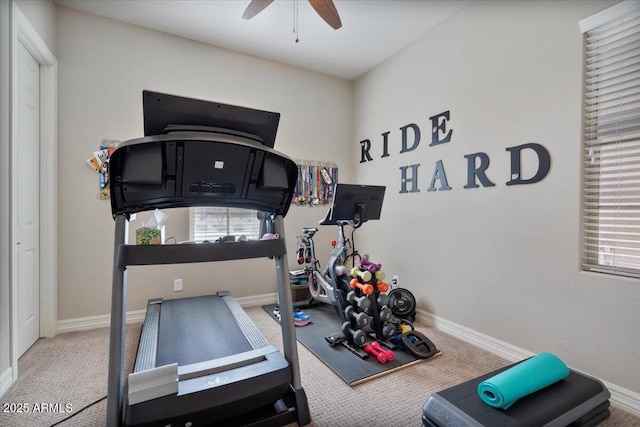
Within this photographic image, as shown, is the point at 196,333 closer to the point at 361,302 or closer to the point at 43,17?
the point at 361,302

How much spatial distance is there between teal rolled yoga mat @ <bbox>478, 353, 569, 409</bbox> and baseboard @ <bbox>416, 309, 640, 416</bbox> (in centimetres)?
47

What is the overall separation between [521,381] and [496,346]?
1.06 metres

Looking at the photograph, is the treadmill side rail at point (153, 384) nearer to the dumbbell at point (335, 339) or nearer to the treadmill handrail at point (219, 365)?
the treadmill handrail at point (219, 365)

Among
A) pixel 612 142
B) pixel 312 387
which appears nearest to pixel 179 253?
pixel 312 387

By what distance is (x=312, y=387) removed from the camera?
1986 millimetres

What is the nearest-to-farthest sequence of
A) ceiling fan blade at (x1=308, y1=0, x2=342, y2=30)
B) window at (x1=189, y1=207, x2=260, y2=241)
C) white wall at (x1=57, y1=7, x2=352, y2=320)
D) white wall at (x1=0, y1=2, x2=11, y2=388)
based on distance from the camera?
white wall at (x1=0, y1=2, x2=11, y2=388) < ceiling fan blade at (x1=308, y1=0, x2=342, y2=30) < white wall at (x1=57, y1=7, x2=352, y2=320) < window at (x1=189, y1=207, x2=260, y2=241)

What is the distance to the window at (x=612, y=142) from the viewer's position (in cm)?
184

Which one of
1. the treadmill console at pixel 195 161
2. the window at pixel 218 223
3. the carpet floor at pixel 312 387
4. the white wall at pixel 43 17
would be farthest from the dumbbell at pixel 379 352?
the white wall at pixel 43 17

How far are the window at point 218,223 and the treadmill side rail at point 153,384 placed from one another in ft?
6.57

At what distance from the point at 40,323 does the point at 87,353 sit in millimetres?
680

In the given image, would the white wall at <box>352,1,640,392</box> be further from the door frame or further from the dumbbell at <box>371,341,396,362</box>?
the door frame

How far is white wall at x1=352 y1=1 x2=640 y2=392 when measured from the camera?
199cm

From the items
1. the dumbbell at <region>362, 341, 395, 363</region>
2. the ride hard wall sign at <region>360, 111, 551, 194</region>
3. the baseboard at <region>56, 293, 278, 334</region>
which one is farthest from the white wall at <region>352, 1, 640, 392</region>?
the baseboard at <region>56, 293, 278, 334</region>

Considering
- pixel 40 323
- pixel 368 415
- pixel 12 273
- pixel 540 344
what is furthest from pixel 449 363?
pixel 40 323
